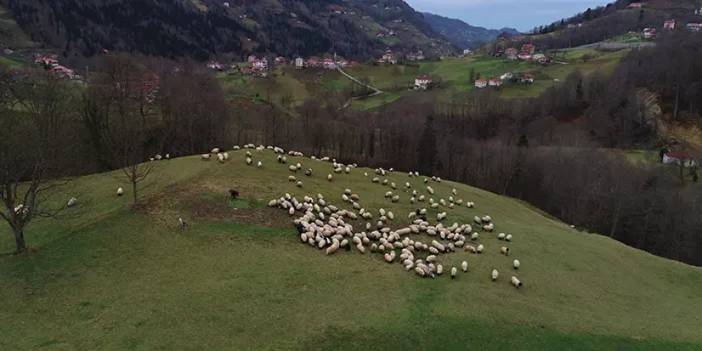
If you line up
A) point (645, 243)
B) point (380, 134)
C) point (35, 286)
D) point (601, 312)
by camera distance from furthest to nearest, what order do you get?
point (380, 134) → point (645, 243) → point (601, 312) → point (35, 286)

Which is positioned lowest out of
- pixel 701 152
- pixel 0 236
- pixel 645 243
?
pixel 645 243

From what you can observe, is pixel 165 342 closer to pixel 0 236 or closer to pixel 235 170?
pixel 0 236

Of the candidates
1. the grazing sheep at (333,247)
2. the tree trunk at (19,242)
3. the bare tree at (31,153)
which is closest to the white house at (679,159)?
the grazing sheep at (333,247)

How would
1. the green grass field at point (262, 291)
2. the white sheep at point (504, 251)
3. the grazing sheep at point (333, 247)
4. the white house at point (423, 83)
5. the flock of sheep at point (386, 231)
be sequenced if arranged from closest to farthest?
the green grass field at point (262, 291)
the grazing sheep at point (333, 247)
the flock of sheep at point (386, 231)
the white sheep at point (504, 251)
the white house at point (423, 83)

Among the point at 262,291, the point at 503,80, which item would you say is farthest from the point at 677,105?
the point at 262,291

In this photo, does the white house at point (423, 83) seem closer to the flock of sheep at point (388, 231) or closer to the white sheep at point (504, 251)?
the flock of sheep at point (388, 231)

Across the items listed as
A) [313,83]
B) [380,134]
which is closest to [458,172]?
[380,134]

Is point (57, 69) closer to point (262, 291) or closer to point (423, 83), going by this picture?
point (423, 83)
